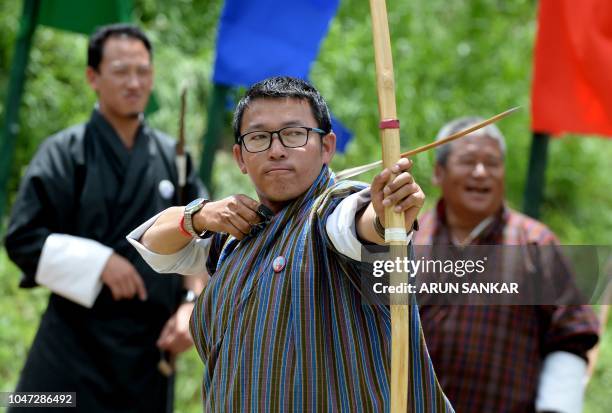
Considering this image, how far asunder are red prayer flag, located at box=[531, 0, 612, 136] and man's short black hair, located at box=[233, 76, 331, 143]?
240 cm

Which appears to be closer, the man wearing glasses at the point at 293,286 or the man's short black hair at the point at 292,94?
the man wearing glasses at the point at 293,286

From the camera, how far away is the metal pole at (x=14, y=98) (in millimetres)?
4680

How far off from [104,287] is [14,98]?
4.37 ft

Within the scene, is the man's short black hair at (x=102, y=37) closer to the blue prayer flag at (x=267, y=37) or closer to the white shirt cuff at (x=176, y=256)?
the blue prayer flag at (x=267, y=37)

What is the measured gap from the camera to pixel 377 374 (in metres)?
2.22

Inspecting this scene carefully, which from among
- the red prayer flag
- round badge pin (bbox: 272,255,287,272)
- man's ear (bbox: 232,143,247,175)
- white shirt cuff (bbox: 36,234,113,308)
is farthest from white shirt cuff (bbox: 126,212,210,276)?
the red prayer flag

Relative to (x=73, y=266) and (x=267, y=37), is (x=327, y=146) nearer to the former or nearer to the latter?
(x=73, y=266)

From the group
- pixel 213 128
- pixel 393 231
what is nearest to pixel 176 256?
pixel 393 231

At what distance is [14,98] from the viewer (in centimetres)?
473

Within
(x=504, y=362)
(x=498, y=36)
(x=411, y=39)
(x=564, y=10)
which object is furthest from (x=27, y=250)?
(x=498, y=36)

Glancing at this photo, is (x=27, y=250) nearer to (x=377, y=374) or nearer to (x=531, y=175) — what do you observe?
(x=377, y=374)

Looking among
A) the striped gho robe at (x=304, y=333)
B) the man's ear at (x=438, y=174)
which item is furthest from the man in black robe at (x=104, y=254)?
the striped gho robe at (x=304, y=333)

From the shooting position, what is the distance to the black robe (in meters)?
3.85

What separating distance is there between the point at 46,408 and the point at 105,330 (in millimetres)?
363
